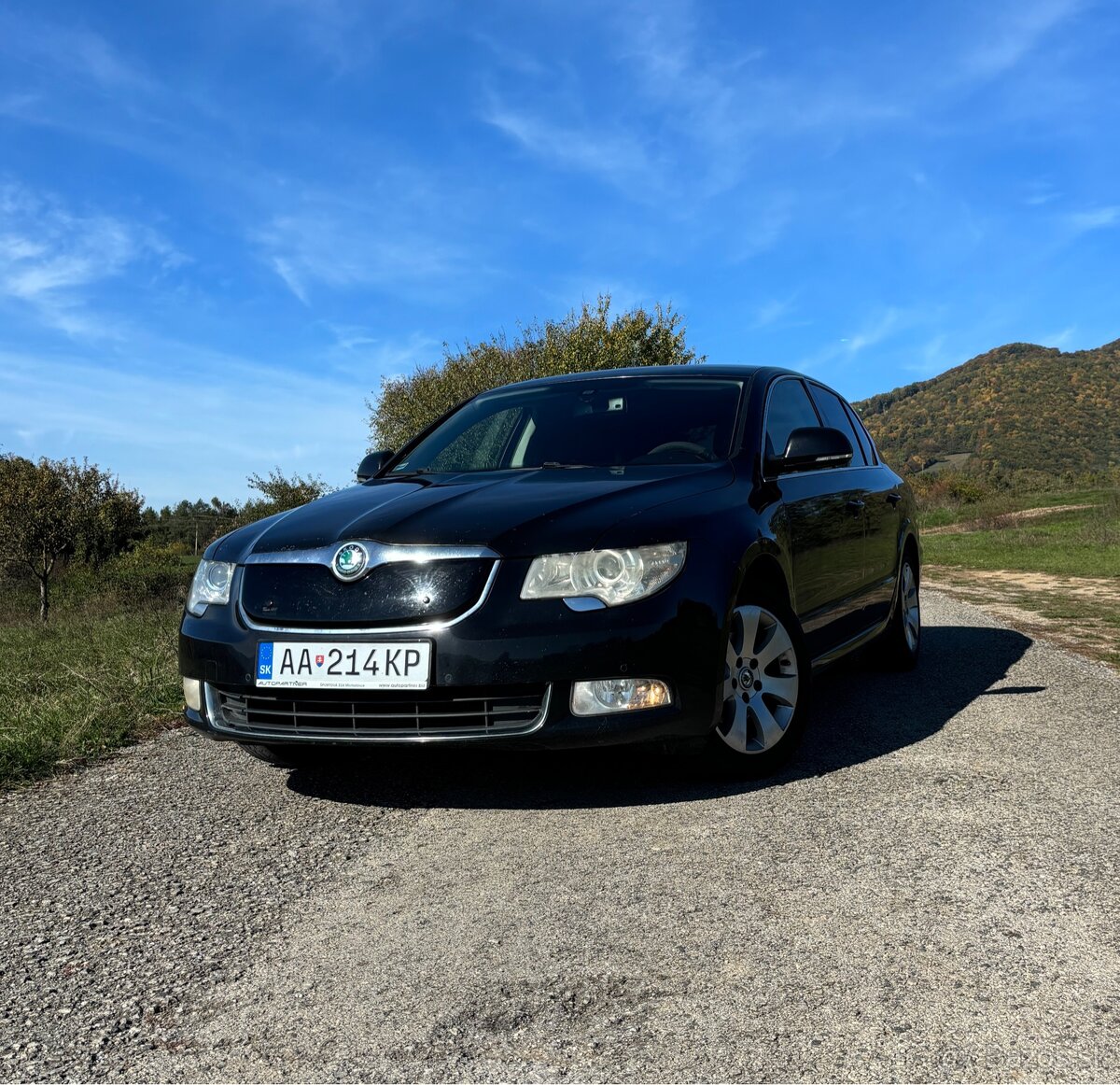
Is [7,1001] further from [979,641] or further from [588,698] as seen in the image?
[979,641]

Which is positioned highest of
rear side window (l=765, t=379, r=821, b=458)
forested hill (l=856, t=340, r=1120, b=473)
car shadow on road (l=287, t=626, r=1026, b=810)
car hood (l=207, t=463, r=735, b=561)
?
forested hill (l=856, t=340, r=1120, b=473)

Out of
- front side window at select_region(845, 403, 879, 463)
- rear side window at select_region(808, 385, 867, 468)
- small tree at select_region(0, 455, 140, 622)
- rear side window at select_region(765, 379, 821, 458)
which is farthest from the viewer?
small tree at select_region(0, 455, 140, 622)


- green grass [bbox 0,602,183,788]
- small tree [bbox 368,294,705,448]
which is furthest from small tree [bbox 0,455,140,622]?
green grass [bbox 0,602,183,788]

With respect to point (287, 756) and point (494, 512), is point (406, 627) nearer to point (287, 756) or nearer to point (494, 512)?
point (494, 512)

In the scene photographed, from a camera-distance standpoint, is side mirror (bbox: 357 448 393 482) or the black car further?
side mirror (bbox: 357 448 393 482)

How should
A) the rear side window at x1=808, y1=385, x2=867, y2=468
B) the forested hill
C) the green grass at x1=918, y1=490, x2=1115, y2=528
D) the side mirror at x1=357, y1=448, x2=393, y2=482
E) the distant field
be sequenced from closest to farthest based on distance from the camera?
the side mirror at x1=357, y1=448, x2=393, y2=482, the rear side window at x1=808, y1=385, x2=867, y2=468, the distant field, the green grass at x1=918, y1=490, x2=1115, y2=528, the forested hill

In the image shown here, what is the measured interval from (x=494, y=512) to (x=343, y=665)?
2.27ft

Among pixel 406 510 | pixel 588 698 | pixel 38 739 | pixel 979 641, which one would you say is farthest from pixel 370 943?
pixel 979 641

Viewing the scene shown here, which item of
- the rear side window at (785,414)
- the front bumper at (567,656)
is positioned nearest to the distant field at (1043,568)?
the rear side window at (785,414)

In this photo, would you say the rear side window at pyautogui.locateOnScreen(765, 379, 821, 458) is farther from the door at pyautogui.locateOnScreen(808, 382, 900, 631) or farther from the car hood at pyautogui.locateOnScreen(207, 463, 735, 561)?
the car hood at pyautogui.locateOnScreen(207, 463, 735, 561)

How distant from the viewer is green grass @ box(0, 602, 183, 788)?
174 inches

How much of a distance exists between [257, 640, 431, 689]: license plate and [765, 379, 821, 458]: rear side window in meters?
1.95

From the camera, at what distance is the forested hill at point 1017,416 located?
216 feet

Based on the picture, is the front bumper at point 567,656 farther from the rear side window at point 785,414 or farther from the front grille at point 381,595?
the rear side window at point 785,414
